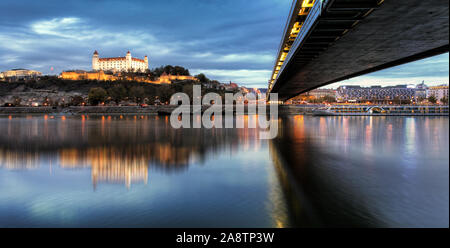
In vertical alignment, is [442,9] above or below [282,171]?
above

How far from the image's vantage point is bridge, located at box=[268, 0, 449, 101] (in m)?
11.7

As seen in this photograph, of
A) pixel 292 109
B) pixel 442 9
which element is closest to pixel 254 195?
pixel 442 9

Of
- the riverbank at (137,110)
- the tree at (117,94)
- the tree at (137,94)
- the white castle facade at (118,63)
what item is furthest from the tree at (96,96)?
the white castle facade at (118,63)

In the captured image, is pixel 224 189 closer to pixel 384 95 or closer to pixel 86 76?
pixel 384 95

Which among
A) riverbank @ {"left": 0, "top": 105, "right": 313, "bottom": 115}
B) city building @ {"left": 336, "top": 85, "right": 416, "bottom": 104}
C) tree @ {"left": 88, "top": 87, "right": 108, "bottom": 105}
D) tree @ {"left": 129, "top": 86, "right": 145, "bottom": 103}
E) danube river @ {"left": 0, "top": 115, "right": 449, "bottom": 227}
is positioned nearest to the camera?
danube river @ {"left": 0, "top": 115, "right": 449, "bottom": 227}

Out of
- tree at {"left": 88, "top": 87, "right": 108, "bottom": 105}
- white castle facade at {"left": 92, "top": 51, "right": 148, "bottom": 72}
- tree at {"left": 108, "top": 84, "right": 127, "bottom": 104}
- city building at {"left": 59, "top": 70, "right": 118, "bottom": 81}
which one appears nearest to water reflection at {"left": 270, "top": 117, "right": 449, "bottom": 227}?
tree at {"left": 108, "top": 84, "right": 127, "bottom": 104}

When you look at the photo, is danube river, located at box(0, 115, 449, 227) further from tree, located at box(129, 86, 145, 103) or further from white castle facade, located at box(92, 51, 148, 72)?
white castle facade, located at box(92, 51, 148, 72)

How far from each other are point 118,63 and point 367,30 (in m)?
183

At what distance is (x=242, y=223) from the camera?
575cm

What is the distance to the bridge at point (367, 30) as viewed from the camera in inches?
460

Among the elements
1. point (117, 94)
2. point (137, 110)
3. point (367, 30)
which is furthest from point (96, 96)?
point (367, 30)

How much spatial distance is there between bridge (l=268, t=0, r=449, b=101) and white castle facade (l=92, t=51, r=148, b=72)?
6635 inches
